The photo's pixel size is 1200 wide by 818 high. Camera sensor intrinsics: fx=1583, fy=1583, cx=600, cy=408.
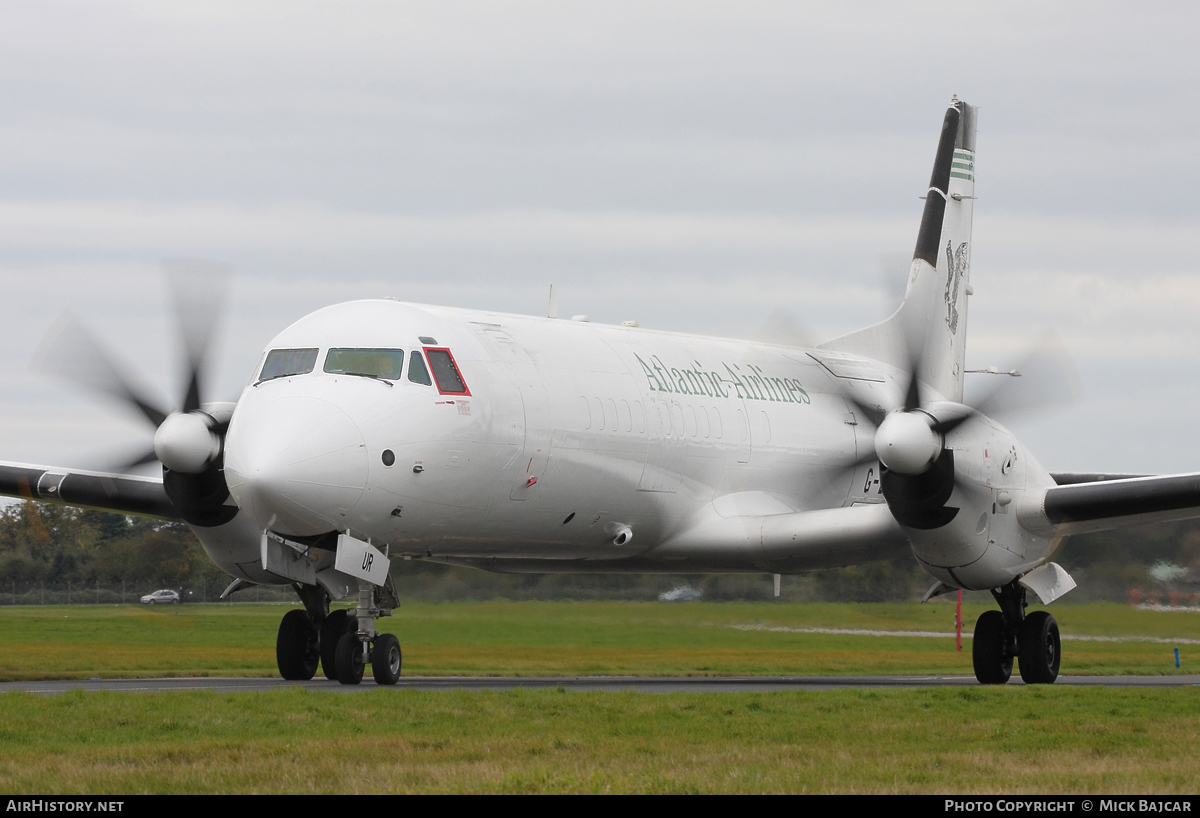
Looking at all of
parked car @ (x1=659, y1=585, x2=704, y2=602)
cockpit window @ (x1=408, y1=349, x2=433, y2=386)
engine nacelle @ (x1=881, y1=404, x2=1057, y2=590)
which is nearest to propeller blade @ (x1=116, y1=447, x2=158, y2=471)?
cockpit window @ (x1=408, y1=349, x2=433, y2=386)

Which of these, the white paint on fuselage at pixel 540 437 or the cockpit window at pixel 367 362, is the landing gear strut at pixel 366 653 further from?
the cockpit window at pixel 367 362

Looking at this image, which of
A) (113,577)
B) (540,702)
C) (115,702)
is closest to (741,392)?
(540,702)

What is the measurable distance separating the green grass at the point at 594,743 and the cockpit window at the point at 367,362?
3153 mm

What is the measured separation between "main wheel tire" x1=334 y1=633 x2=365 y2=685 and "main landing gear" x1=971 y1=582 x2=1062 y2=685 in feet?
23.7

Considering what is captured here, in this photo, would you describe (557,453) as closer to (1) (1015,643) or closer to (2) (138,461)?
(2) (138,461)

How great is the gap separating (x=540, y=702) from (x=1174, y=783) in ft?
19.0

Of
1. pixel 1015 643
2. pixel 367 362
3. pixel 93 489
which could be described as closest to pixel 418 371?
pixel 367 362

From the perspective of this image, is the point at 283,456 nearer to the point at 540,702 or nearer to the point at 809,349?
the point at 540,702

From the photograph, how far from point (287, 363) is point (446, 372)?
1598 millimetres

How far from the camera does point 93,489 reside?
1886 cm

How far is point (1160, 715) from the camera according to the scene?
526 inches

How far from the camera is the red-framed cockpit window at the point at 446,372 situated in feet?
50.6

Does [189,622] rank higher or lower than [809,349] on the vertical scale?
lower

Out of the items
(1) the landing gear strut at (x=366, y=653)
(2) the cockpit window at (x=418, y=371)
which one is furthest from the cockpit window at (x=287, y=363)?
(1) the landing gear strut at (x=366, y=653)
